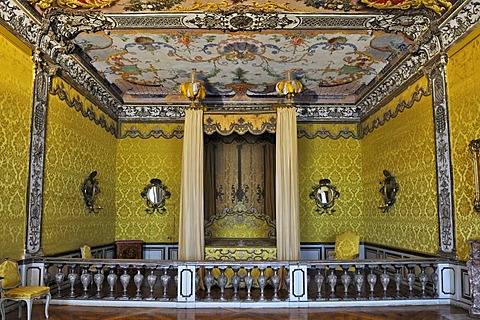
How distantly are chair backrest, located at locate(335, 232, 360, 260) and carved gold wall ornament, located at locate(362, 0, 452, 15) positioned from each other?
4.24m

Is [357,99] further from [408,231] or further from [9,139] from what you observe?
[9,139]

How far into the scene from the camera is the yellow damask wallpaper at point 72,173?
632 centimetres

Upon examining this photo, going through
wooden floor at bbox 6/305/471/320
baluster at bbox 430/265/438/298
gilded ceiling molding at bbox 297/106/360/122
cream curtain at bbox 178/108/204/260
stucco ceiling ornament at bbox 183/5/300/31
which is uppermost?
stucco ceiling ornament at bbox 183/5/300/31

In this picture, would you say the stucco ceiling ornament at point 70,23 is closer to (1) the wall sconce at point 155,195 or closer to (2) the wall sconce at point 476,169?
(1) the wall sconce at point 155,195

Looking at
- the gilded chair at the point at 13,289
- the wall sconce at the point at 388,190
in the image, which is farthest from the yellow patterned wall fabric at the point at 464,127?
the gilded chair at the point at 13,289

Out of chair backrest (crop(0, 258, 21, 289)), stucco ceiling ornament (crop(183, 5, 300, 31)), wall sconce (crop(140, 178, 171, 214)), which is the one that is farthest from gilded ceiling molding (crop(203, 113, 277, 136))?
chair backrest (crop(0, 258, 21, 289))

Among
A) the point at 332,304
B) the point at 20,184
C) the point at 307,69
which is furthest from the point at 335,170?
the point at 20,184

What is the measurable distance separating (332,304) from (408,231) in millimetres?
2131

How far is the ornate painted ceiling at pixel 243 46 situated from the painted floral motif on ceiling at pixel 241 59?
16 millimetres

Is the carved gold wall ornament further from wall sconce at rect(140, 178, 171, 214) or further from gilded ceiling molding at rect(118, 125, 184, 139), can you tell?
wall sconce at rect(140, 178, 171, 214)

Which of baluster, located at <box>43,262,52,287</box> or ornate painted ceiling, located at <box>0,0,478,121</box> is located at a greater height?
ornate painted ceiling, located at <box>0,0,478,121</box>

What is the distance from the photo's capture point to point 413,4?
534 cm

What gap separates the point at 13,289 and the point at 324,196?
21.1 feet

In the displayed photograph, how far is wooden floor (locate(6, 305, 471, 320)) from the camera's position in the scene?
500 cm
